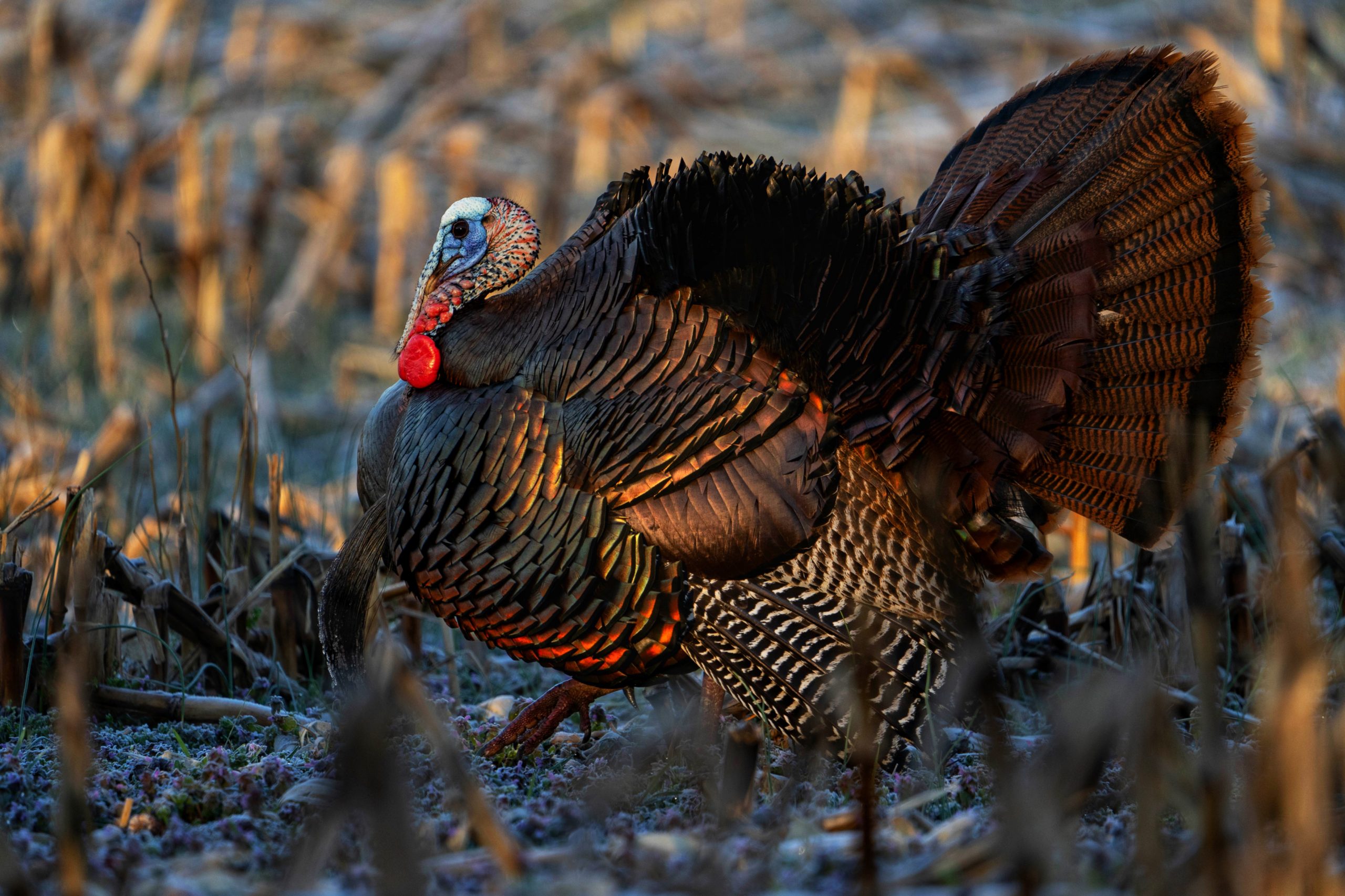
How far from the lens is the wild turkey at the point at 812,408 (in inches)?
108

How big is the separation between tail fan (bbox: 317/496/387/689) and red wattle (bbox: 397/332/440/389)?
0.29m

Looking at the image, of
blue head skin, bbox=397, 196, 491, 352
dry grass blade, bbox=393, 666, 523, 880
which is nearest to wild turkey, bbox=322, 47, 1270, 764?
blue head skin, bbox=397, 196, 491, 352

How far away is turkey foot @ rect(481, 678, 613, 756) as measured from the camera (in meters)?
2.87

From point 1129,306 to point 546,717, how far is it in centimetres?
164

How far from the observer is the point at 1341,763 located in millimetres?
2086

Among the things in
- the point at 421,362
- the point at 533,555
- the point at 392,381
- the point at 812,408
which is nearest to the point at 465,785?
the point at 533,555

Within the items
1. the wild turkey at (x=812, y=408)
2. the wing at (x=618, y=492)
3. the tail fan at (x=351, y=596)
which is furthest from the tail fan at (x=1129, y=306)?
the tail fan at (x=351, y=596)

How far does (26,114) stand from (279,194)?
159cm

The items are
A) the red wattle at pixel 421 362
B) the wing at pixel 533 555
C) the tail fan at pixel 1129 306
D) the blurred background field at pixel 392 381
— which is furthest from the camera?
the red wattle at pixel 421 362

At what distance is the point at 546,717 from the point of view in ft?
9.96

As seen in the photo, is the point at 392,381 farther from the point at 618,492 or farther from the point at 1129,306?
the point at 1129,306

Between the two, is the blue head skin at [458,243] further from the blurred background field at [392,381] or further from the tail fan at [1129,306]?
the tail fan at [1129,306]

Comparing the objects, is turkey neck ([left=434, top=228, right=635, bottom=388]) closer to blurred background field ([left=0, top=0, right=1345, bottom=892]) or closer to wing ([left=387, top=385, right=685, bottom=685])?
wing ([left=387, top=385, right=685, bottom=685])

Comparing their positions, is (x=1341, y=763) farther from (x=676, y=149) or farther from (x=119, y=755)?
(x=676, y=149)
